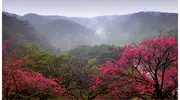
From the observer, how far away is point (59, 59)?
199 inches

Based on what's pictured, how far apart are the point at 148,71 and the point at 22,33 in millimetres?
2515

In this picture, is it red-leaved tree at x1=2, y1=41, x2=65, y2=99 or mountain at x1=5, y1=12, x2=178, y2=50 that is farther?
mountain at x1=5, y1=12, x2=178, y2=50

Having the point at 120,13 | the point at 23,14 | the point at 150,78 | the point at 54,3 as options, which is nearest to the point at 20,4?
the point at 23,14

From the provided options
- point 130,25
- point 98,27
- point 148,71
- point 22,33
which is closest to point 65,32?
point 98,27

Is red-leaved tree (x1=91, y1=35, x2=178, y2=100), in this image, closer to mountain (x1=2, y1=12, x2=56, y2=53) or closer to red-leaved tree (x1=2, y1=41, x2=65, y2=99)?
red-leaved tree (x1=2, y1=41, x2=65, y2=99)

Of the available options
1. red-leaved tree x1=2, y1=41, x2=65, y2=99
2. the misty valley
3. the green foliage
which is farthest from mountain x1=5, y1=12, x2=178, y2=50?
red-leaved tree x1=2, y1=41, x2=65, y2=99

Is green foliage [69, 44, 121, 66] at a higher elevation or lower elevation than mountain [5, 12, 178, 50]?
lower

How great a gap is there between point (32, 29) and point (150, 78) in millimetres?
2434

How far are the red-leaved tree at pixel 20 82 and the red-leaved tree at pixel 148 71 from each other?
1001 mm

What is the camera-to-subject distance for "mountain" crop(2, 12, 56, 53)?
4.73 m

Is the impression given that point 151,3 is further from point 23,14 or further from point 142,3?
point 23,14

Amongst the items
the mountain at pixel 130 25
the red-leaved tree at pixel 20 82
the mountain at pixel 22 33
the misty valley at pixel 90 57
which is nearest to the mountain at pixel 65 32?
the misty valley at pixel 90 57

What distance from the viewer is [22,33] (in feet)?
16.5

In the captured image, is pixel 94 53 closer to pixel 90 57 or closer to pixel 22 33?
pixel 90 57
